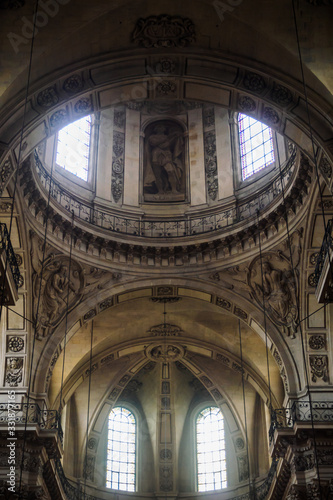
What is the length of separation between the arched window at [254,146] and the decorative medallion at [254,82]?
5.99m

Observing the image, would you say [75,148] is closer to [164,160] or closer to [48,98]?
[164,160]

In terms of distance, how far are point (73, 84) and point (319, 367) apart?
8.96m

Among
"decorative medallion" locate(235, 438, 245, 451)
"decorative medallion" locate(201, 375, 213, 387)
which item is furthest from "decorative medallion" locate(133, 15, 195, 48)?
"decorative medallion" locate(235, 438, 245, 451)

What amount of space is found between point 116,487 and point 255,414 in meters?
4.92

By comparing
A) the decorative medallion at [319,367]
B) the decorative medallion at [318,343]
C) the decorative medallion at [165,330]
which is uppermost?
the decorative medallion at [165,330]

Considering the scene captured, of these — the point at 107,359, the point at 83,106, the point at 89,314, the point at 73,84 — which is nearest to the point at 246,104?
the point at 83,106

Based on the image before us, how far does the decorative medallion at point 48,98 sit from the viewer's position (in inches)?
587

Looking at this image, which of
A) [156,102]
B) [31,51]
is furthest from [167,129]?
[31,51]

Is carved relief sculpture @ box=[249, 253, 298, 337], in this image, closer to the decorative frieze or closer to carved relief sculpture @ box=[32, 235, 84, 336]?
the decorative frieze

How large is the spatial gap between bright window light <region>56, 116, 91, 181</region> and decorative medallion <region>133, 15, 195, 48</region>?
6.91 m

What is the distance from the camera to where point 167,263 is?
68.4 feet

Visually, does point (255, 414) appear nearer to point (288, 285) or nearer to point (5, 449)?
point (288, 285)
